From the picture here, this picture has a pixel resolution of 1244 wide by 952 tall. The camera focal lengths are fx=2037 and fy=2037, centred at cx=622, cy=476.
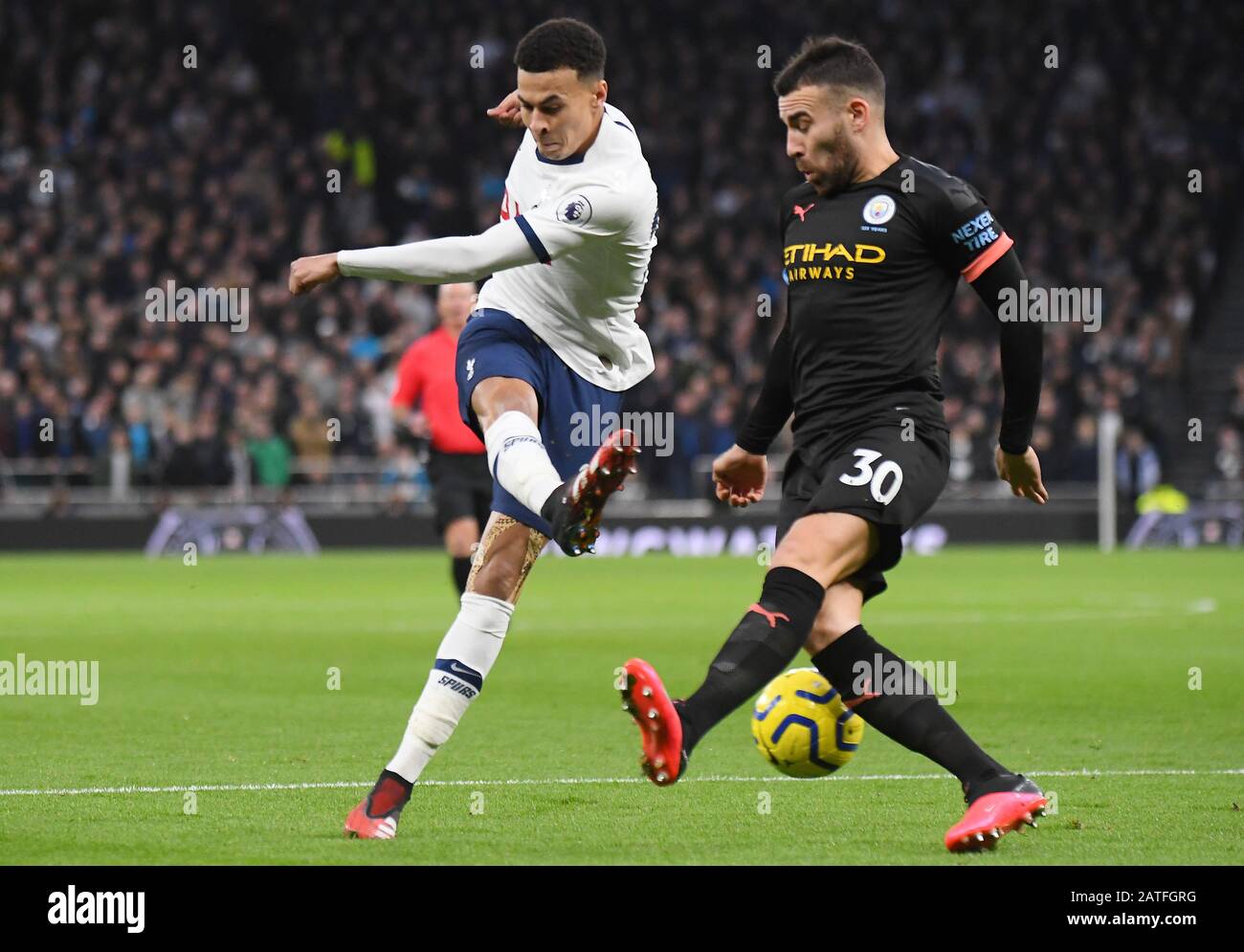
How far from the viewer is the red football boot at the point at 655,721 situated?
497 centimetres

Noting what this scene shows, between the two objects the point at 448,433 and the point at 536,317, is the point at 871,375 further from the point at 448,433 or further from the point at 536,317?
the point at 448,433

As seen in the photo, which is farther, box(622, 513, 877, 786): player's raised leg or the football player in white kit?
the football player in white kit

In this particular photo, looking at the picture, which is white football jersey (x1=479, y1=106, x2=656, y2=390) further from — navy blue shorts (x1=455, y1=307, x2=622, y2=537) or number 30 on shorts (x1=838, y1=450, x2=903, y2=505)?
number 30 on shorts (x1=838, y1=450, x2=903, y2=505)

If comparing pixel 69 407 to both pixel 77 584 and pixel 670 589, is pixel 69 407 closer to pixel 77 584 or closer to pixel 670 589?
pixel 77 584

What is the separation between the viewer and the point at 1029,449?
5.89 m

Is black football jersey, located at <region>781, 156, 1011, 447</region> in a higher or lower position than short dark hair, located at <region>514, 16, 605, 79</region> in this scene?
lower

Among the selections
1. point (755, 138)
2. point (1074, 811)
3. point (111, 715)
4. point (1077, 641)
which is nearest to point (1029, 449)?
point (1074, 811)

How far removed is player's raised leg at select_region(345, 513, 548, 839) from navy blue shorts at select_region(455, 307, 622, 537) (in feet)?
0.43

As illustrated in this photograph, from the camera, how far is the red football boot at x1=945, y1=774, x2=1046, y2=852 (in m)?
5.47

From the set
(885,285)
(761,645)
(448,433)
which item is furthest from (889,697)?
(448,433)

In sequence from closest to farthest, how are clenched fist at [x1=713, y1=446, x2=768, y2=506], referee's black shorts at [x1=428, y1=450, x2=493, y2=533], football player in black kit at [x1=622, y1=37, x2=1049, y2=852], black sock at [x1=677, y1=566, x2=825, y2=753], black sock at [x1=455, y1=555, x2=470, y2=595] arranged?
black sock at [x1=677, y1=566, x2=825, y2=753] < football player in black kit at [x1=622, y1=37, x2=1049, y2=852] < clenched fist at [x1=713, y1=446, x2=768, y2=506] < black sock at [x1=455, y1=555, x2=470, y2=595] < referee's black shorts at [x1=428, y1=450, x2=493, y2=533]

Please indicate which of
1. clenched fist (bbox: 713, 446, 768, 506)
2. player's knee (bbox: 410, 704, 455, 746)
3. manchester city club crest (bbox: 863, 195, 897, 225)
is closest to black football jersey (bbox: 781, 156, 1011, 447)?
manchester city club crest (bbox: 863, 195, 897, 225)

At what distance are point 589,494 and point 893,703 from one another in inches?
42.1
